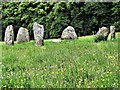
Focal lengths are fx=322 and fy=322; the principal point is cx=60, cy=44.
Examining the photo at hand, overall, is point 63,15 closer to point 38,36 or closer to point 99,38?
point 99,38

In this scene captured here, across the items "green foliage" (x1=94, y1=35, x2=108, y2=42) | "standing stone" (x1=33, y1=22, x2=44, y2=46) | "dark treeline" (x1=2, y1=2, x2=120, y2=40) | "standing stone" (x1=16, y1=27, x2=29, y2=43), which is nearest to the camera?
"standing stone" (x1=33, y1=22, x2=44, y2=46)

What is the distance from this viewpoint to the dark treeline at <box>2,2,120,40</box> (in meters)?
19.5

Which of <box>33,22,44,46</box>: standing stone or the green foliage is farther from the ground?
<box>33,22,44,46</box>: standing stone

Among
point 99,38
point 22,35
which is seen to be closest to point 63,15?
point 22,35

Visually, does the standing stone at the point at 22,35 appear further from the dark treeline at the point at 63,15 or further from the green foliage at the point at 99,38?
the green foliage at the point at 99,38

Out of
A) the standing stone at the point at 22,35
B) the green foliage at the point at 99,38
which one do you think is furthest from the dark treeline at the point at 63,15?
the green foliage at the point at 99,38

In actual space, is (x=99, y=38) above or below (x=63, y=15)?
below

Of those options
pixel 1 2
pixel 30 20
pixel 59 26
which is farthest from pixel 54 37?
pixel 1 2

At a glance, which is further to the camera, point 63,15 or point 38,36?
point 63,15

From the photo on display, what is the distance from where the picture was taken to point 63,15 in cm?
1962

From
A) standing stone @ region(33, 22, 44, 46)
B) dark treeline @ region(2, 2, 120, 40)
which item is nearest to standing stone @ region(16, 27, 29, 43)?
standing stone @ region(33, 22, 44, 46)

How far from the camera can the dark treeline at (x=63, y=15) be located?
19.5 metres

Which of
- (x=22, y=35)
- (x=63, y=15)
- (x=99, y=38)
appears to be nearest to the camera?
(x=99, y=38)

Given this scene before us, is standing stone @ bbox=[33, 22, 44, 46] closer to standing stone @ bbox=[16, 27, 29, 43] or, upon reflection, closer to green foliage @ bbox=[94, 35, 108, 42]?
standing stone @ bbox=[16, 27, 29, 43]
